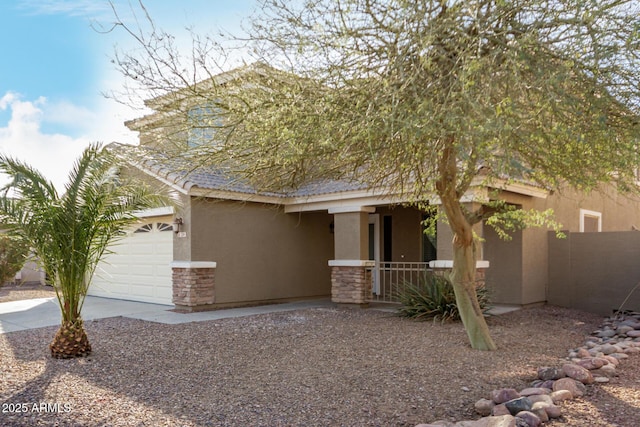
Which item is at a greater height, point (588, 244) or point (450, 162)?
point (450, 162)

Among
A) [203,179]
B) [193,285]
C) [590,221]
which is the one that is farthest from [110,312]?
[590,221]

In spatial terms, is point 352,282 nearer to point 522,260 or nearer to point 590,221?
point 522,260

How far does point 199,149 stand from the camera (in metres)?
7.85

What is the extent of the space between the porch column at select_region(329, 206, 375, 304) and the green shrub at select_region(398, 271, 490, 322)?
189cm

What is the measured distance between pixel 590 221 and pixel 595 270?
370 cm

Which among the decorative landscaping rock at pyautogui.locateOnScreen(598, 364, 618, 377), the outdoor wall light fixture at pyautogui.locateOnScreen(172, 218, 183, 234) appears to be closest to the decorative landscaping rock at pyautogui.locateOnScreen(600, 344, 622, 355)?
the decorative landscaping rock at pyautogui.locateOnScreen(598, 364, 618, 377)

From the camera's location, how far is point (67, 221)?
766cm

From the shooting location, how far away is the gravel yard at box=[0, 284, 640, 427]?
532 cm

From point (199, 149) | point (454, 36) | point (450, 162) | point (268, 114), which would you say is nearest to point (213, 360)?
point (199, 149)

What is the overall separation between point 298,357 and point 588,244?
8830 millimetres

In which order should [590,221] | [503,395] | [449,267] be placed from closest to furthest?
1. [503,395]
2. [449,267]
3. [590,221]

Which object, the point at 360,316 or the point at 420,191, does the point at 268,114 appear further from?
the point at 360,316

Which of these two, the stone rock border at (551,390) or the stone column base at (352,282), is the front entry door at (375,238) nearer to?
the stone column base at (352,282)

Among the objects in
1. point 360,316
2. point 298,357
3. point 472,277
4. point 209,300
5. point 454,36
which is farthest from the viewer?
point 209,300
